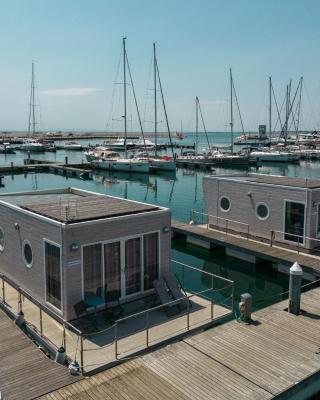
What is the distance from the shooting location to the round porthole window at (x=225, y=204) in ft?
82.1

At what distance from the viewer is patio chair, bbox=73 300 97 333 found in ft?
42.8

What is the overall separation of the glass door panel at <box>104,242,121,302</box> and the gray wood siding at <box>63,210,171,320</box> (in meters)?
0.34

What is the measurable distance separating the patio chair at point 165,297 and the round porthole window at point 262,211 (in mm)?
10011

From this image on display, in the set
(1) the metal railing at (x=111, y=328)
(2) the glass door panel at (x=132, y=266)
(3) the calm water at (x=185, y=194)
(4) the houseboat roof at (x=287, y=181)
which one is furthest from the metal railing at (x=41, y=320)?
(4) the houseboat roof at (x=287, y=181)

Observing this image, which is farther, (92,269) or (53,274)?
(53,274)

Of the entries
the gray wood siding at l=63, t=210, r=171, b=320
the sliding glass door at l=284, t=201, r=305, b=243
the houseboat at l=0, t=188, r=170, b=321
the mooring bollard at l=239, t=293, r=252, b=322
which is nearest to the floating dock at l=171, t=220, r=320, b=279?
the sliding glass door at l=284, t=201, r=305, b=243

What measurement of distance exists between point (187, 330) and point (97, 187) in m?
42.7

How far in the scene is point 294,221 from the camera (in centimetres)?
2202

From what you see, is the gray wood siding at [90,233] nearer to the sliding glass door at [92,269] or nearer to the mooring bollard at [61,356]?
the sliding glass door at [92,269]

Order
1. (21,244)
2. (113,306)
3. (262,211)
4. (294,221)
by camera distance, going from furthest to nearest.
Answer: (262,211), (294,221), (21,244), (113,306)

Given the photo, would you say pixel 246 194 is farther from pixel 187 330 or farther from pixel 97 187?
pixel 97 187

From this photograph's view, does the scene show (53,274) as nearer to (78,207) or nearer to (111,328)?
(111,328)

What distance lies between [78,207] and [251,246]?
1043cm

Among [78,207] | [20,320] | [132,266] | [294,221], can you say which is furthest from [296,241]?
[20,320]
